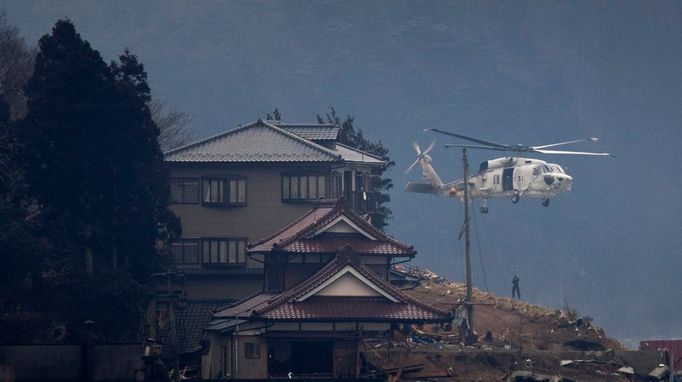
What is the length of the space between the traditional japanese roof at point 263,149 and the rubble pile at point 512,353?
11.6 metres

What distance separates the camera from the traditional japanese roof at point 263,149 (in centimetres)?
7075

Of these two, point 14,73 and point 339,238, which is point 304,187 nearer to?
point 339,238

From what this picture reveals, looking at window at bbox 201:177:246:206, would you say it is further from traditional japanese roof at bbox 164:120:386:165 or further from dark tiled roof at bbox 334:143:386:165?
dark tiled roof at bbox 334:143:386:165

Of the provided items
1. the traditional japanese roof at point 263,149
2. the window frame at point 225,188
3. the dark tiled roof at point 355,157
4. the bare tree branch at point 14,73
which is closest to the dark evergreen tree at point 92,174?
the window frame at point 225,188

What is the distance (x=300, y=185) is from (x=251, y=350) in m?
20.9

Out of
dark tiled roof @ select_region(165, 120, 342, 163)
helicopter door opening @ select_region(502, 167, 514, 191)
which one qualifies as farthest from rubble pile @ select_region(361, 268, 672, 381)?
helicopter door opening @ select_region(502, 167, 514, 191)

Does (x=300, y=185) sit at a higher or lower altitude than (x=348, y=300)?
higher

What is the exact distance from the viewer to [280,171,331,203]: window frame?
231 ft

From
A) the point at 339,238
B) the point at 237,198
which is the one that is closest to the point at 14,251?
the point at 339,238

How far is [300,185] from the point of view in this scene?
7106cm

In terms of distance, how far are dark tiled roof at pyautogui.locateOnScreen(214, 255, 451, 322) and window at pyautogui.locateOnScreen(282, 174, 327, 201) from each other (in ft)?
60.1

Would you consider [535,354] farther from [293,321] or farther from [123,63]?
[123,63]

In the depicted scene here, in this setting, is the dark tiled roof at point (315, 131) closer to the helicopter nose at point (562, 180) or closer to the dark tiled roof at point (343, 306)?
the helicopter nose at point (562, 180)

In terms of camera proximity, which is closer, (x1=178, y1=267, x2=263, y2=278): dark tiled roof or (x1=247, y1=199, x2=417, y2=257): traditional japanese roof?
(x1=247, y1=199, x2=417, y2=257): traditional japanese roof
